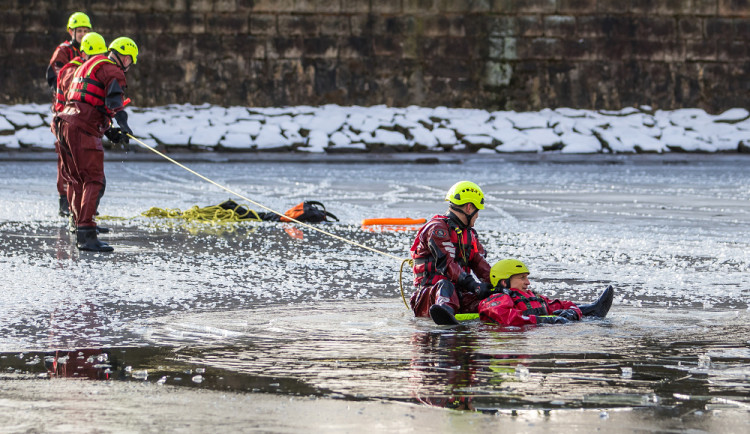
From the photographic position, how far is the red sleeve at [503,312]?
21.1 feet

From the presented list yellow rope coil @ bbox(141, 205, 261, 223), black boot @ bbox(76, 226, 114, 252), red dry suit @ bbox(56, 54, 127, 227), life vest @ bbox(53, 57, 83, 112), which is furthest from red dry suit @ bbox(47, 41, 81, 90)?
black boot @ bbox(76, 226, 114, 252)

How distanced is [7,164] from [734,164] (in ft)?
40.6

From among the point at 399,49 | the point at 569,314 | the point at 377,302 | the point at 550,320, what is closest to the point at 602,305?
the point at 569,314

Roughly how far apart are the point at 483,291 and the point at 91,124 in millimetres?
4370

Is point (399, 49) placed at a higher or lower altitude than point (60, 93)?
higher

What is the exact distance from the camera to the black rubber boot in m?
6.32

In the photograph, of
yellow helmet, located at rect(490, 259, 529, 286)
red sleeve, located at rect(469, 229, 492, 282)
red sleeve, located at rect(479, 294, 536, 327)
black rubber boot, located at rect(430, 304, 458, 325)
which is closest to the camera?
black rubber boot, located at rect(430, 304, 458, 325)

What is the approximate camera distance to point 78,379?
4.86 meters

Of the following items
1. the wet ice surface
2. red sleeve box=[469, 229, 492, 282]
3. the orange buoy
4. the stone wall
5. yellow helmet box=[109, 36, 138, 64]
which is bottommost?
the wet ice surface

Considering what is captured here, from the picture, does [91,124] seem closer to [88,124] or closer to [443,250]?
[88,124]

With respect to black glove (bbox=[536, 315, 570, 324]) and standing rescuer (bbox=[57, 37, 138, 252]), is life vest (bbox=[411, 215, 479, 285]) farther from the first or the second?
standing rescuer (bbox=[57, 37, 138, 252])

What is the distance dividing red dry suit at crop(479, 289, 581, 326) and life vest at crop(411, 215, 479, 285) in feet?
Answer: 1.26

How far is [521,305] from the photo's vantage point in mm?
6645

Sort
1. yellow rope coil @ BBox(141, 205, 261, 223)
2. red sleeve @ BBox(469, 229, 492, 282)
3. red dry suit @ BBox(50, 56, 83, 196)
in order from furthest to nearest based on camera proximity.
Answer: yellow rope coil @ BBox(141, 205, 261, 223) < red dry suit @ BBox(50, 56, 83, 196) < red sleeve @ BBox(469, 229, 492, 282)
